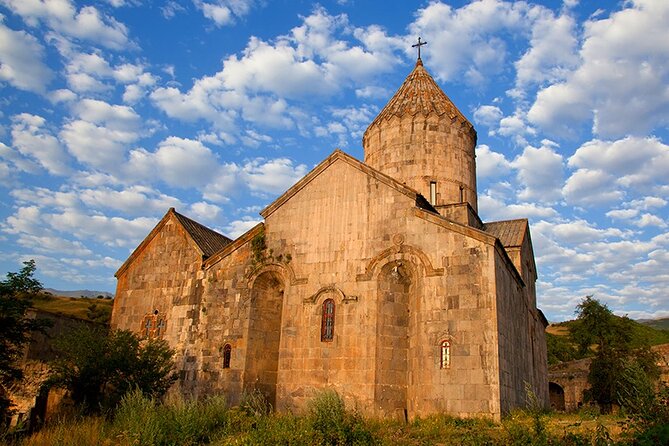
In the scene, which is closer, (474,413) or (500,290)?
(474,413)

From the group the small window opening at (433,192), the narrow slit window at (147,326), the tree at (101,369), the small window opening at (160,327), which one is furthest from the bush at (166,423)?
the small window opening at (433,192)

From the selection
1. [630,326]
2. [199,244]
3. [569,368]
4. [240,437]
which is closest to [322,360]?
[240,437]

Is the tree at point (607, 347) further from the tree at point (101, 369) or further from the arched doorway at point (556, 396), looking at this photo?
the tree at point (101, 369)

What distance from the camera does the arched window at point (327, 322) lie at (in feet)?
47.0

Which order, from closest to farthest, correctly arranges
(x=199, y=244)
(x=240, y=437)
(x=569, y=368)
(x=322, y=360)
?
(x=240, y=437) < (x=322, y=360) < (x=199, y=244) < (x=569, y=368)

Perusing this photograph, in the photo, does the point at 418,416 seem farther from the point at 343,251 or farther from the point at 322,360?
the point at 343,251

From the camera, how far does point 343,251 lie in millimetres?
14812

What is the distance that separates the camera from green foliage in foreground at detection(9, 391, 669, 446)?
9.27 metres

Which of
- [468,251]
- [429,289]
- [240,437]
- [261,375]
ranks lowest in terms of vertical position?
[240,437]

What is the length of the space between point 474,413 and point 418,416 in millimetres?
1318

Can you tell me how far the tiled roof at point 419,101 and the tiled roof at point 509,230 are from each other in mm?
3791

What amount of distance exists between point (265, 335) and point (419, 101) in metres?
9.92

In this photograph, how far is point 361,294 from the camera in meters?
14.2

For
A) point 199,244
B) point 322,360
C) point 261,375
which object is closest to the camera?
point 322,360
